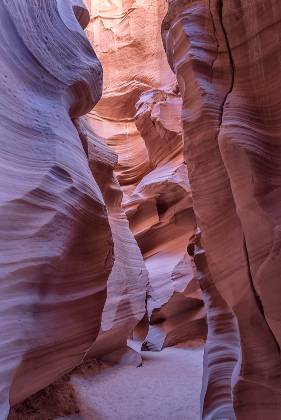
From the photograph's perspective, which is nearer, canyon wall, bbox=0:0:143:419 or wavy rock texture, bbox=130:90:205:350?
canyon wall, bbox=0:0:143:419

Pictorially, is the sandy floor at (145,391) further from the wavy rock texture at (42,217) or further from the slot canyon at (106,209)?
the wavy rock texture at (42,217)

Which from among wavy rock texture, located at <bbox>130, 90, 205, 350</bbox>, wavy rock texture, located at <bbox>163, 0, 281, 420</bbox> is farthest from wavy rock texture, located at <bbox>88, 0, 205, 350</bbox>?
wavy rock texture, located at <bbox>163, 0, 281, 420</bbox>

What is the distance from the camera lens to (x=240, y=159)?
3.22m

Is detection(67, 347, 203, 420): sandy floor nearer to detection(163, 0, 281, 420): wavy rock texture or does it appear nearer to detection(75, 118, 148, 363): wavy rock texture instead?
detection(75, 118, 148, 363): wavy rock texture

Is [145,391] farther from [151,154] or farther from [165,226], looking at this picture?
[151,154]

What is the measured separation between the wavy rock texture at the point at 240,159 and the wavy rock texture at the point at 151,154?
479cm

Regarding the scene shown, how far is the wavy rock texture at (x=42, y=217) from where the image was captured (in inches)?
105

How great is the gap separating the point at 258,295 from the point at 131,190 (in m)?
9.94

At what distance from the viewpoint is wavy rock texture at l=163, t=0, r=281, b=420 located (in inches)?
126

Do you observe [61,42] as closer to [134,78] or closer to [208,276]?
[208,276]

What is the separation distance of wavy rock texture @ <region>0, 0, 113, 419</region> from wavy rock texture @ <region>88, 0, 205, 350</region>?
4.97 m

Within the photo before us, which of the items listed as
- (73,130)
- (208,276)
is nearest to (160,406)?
(208,276)

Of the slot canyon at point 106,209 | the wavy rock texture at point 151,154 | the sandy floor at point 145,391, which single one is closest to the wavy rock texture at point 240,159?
the slot canyon at point 106,209

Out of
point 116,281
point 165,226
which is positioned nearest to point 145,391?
point 116,281
